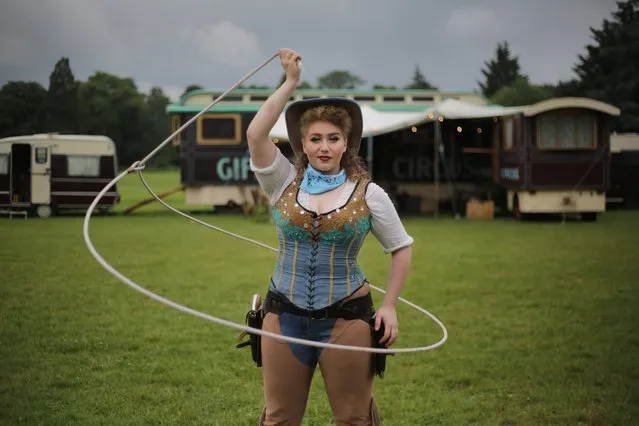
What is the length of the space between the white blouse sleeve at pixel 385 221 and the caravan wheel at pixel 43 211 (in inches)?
734

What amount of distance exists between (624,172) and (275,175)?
22168mm

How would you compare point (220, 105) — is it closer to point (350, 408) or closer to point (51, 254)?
point (51, 254)

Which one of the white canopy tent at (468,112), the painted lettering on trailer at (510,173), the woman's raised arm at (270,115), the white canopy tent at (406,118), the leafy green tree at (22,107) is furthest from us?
the painted lettering on trailer at (510,173)

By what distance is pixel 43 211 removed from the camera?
65.4 ft

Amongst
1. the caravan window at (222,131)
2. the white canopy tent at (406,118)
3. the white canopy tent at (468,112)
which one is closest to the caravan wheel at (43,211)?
the caravan window at (222,131)

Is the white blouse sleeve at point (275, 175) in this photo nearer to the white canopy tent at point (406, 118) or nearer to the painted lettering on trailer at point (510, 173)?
the white canopy tent at point (406, 118)

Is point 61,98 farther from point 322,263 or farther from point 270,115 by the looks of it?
point 322,263

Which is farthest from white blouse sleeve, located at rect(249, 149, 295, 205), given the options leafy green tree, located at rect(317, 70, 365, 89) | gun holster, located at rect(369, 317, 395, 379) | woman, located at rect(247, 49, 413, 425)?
leafy green tree, located at rect(317, 70, 365, 89)

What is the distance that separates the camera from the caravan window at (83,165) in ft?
66.8

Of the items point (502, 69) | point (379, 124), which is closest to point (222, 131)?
point (379, 124)

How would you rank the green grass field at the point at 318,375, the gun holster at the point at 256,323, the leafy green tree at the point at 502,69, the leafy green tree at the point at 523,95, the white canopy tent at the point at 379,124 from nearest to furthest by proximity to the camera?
the gun holster at the point at 256,323, the green grass field at the point at 318,375, the white canopy tent at the point at 379,124, the leafy green tree at the point at 523,95, the leafy green tree at the point at 502,69

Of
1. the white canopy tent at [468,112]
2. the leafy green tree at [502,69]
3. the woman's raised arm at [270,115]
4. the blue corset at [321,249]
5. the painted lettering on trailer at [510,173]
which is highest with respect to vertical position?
the leafy green tree at [502,69]

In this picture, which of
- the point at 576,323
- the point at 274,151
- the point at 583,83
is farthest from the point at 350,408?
the point at 583,83

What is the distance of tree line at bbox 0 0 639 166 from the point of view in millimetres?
10344
